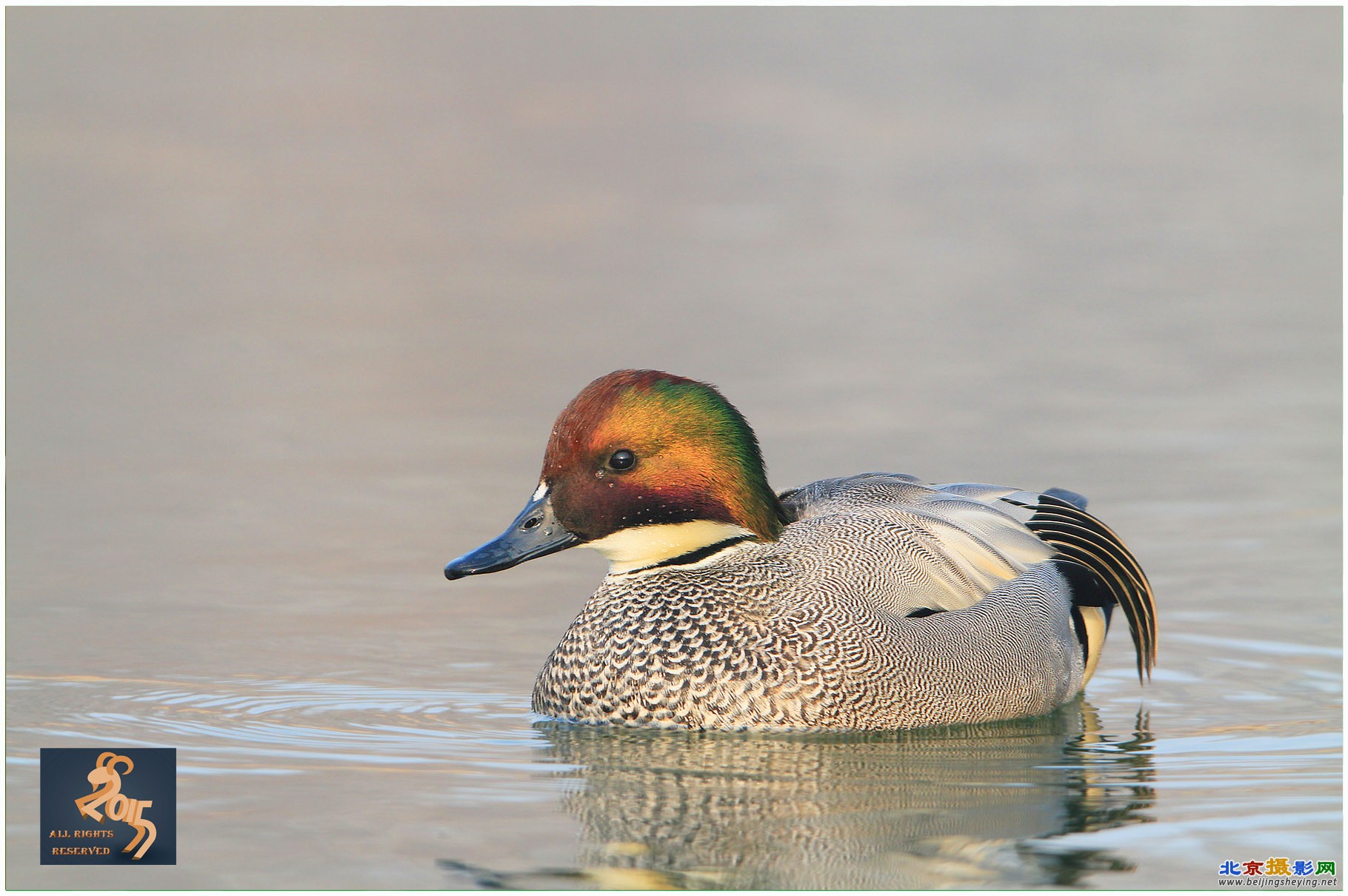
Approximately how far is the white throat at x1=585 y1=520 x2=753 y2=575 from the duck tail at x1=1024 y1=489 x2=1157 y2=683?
1.69m

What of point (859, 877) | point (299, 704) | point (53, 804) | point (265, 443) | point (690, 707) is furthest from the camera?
point (265, 443)

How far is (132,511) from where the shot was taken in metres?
12.1

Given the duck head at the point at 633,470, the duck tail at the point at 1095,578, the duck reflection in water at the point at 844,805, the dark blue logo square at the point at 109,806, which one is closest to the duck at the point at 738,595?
the duck head at the point at 633,470

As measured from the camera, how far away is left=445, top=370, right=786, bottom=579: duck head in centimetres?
794

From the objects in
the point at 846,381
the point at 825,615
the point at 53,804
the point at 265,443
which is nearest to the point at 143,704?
the point at 53,804

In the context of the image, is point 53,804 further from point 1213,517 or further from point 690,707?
point 1213,517

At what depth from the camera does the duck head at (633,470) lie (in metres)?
7.94

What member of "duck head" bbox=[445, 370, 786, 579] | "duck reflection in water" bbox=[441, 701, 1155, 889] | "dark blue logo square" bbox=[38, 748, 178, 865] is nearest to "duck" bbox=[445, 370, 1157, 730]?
"duck head" bbox=[445, 370, 786, 579]

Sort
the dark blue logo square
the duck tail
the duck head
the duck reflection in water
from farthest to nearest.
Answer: the duck tail, the duck head, the dark blue logo square, the duck reflection in water

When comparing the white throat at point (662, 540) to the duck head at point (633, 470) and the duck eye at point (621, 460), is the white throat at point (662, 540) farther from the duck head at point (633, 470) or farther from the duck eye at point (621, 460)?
the duck eye at point (621, 460)

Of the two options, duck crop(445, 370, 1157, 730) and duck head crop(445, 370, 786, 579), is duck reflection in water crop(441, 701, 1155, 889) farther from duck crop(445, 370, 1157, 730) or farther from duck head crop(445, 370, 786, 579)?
duck head crop(445, 370, 786, 579)

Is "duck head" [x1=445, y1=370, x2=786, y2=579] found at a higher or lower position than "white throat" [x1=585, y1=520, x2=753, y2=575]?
higher

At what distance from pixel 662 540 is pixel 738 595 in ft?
1.47

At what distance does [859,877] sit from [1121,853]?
86cm
